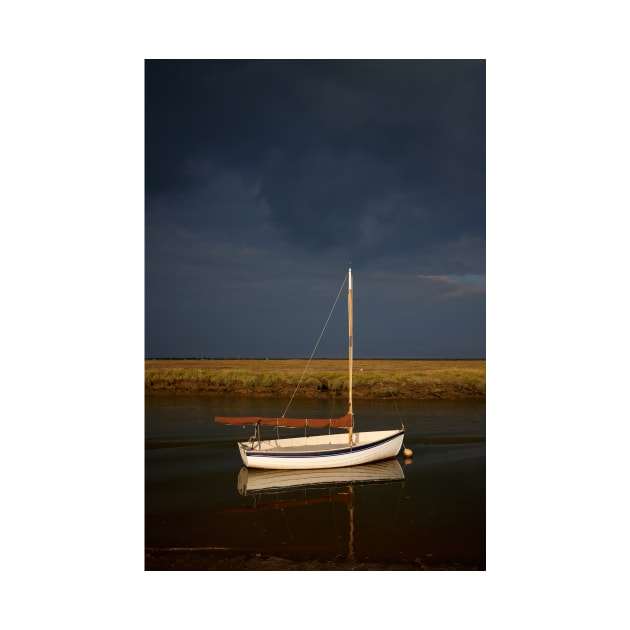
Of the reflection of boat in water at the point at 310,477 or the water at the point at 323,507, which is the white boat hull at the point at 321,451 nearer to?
the reflection of boat in water at the point at 310,477

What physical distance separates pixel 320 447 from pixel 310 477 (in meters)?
1.43

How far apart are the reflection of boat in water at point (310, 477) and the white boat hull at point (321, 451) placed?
139 millimetres

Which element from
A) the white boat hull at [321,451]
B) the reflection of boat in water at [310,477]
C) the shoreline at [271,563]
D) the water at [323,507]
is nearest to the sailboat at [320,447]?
Answer: the white boat hull at [321,451]

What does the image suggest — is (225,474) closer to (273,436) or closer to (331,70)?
(273,436)

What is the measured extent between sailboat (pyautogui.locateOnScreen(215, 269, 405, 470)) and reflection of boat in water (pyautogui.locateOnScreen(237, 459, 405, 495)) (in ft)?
0.47

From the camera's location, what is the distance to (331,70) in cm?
785

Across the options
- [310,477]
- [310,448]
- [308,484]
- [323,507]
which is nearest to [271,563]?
[323,507]

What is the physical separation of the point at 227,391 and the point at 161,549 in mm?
17775

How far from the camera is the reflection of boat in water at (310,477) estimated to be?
33.3 ft

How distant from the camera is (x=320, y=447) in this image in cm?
1208
